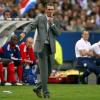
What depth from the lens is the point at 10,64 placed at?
2223 cm

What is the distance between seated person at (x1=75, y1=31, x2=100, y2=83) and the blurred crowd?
11.2ft

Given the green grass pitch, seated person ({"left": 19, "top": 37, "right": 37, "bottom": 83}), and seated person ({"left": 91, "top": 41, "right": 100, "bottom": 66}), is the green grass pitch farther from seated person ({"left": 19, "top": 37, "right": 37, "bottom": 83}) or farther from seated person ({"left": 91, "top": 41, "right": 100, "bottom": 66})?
seated person ({"left": 91, "top": 41, "right": 100, "bottom": 66})

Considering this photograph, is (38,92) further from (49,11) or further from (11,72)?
(11,72)

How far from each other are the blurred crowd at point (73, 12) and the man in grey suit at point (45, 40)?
9.75 m

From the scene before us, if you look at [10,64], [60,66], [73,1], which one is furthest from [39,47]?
[73,1]

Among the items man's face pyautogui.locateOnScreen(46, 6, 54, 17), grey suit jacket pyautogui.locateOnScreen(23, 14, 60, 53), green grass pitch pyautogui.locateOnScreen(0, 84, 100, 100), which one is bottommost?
green grass pitch pyautogui.locateOnScreen(0, 84, 100, 100)

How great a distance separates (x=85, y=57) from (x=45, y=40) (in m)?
7.56

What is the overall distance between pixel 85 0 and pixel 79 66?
29.8ft

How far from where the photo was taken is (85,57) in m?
23.7

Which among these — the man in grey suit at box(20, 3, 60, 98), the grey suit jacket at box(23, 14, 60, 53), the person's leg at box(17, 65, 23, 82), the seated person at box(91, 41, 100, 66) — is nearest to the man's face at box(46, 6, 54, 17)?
the man in grey suit at box(20, 3, 60, 98)

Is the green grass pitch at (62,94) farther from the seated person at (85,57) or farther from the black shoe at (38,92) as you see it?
the seated person at (85,57)

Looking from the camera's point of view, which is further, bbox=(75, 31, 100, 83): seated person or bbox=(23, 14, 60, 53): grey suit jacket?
bbox=(75, 31, 100, 83): seated person

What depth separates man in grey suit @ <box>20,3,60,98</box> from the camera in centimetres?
1622

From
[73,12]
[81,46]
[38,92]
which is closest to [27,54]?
[81,46]
